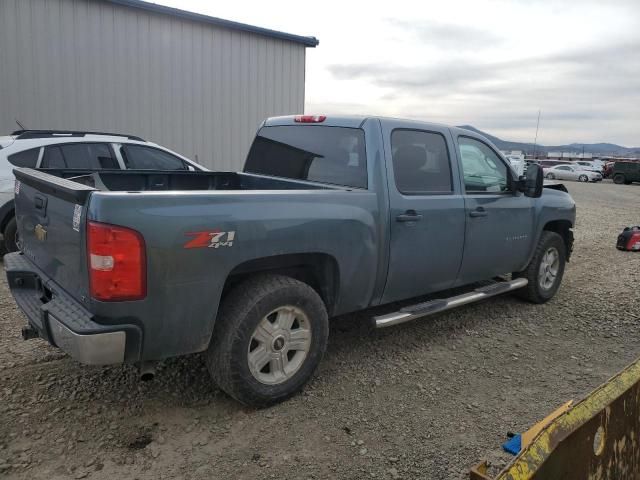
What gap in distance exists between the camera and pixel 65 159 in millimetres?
Answer: 6383

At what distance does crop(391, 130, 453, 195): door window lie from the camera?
12.8 feet

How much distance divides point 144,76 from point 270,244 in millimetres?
9421

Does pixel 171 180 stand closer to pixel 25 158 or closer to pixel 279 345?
pixel 279 345

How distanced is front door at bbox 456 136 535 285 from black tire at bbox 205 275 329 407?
5.89 feet

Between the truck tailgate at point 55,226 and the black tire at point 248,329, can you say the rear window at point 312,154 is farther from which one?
the truck tailgate at point 55,226

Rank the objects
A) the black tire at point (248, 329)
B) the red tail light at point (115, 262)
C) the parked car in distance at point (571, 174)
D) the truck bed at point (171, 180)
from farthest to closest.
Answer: the parked car in distance at point (571, 174) → the truck bed at point (171, 180) → the black tire at point (248, 329) → the red tail light at point (115, 262)

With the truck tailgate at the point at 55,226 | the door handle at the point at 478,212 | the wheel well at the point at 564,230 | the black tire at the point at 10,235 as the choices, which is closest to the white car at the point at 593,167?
the wheel well at the point at 564,230

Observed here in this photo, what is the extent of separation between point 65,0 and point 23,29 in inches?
38.1

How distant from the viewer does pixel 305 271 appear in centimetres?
353

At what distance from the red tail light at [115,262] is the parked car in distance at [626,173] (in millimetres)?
38343

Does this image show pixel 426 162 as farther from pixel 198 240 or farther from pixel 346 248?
pixel 198 240

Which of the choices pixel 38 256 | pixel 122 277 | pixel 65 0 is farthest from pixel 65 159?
pixel 65 0

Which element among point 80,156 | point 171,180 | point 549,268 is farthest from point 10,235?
point 549,268

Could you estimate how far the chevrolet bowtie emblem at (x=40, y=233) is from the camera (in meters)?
3.05
